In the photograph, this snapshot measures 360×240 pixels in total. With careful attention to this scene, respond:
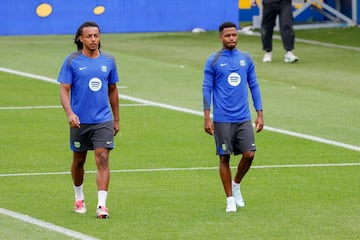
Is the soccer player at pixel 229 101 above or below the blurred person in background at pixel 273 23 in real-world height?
above

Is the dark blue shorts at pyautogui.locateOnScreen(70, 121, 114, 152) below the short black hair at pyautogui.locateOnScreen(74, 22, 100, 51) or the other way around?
below

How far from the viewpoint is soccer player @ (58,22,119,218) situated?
1230cm

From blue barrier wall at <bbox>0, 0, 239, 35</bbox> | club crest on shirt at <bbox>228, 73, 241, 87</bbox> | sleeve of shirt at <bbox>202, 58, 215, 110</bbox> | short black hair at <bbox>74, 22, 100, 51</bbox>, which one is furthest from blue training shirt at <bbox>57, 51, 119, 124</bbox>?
blue barrier wall at <bbox>0, 0, 239, 35</bbox>

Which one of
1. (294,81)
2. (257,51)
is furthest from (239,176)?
(257,51)

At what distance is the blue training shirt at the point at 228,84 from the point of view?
12.7 m

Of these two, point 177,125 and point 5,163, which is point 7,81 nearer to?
point 177,125

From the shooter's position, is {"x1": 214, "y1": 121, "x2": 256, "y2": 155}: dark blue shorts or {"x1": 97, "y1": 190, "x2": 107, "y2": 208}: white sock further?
{"x1": 214, "y1": 121, "x2": 256, "y2": 155}: dark blue shorts

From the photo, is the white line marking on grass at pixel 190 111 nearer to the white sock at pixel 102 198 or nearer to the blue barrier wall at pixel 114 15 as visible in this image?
the white sock at pixel 102 198

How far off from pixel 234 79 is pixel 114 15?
19.7m

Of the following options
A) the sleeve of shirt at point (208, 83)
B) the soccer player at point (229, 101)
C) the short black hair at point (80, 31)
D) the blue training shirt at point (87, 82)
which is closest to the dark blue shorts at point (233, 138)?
the soccer player at point (229, 101)

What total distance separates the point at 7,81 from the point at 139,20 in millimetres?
8996

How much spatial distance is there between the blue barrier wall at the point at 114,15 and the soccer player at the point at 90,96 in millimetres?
19249

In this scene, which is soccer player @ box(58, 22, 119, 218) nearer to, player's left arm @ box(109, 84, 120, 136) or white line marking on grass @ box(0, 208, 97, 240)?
player's left arm @ box(109, 84, 120, 136)

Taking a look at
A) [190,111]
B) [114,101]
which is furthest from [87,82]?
[190,111]
